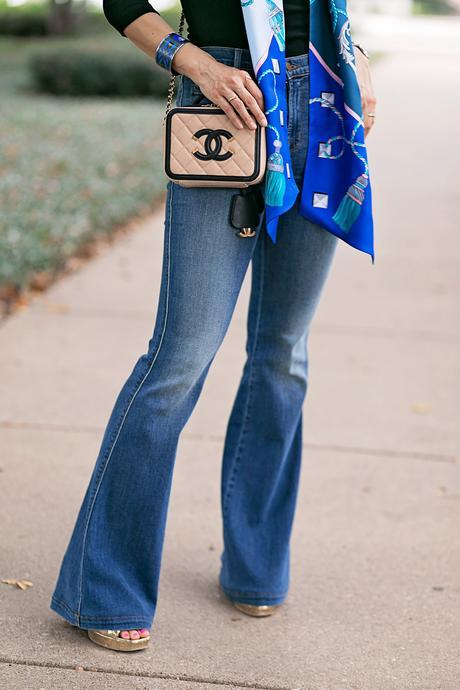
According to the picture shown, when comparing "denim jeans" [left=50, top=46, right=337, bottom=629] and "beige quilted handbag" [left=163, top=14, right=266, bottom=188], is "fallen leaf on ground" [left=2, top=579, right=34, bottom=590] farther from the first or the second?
"beige quilted handbag" [left=163, top=14, right=266, bottom=188]

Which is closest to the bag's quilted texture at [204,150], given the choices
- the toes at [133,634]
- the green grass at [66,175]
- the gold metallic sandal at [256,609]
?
the toes at [133,634]

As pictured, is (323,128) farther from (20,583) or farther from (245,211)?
(20,583)

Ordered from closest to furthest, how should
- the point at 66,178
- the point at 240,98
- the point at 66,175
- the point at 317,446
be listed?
the point at 240,98
the point at 317,446
the point at 66,178
the point at 66,175

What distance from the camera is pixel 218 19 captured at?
2.24 meters

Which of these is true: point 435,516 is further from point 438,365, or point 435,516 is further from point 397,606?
point 438,365

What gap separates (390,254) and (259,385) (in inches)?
178

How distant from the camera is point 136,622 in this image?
7.90ft

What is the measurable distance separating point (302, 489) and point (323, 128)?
5.24 ft

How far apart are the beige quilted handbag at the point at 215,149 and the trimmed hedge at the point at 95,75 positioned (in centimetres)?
1324

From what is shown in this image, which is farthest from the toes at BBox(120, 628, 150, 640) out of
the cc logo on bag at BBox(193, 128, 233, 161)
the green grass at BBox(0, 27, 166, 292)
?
the green grass at BBox(0, 27, 166, 292)

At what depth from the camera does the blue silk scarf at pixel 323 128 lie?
2193 mm

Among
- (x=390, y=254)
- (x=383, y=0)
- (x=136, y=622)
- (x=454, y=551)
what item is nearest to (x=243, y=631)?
(x=136, y=622)

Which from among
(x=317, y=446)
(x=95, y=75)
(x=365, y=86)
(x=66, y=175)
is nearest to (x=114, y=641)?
(x=365, y=86)

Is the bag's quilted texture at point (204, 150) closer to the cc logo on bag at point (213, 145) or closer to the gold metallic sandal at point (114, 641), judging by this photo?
the cc logo on bag at point (213, 145)
